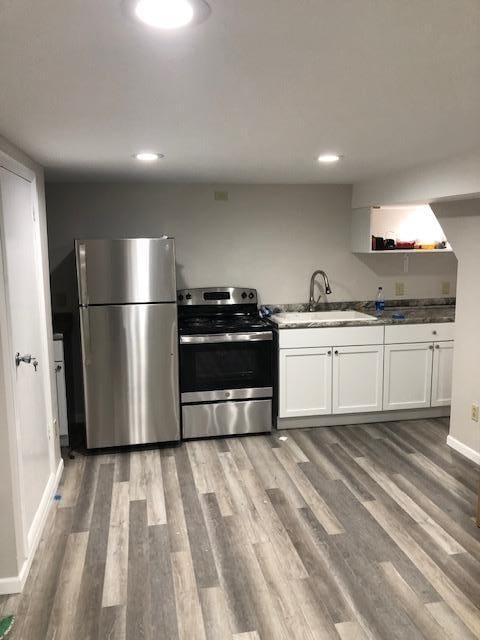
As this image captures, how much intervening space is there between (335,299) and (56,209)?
98.8 inches

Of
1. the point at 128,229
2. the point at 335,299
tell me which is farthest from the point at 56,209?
the point at 335,299

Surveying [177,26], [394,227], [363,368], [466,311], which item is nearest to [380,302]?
[394,227]

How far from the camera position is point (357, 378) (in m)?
4.18

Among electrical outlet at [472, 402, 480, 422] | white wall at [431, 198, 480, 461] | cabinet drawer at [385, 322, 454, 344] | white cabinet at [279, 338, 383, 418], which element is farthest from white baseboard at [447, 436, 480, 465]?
cabinet drawer at [385, 322, 454, 344]

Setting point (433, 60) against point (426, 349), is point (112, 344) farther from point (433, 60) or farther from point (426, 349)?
point (433, 60)

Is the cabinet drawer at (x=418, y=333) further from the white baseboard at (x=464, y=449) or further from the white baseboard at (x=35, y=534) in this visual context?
the white baseboard at (x=35, y=534)

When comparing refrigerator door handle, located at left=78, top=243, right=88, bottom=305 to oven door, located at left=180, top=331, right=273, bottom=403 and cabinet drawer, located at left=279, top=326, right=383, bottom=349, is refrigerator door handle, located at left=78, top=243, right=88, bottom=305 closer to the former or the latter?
oven door, located at left=180, top=331, right=273, bottom=403

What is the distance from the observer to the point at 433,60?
1354 millimetres

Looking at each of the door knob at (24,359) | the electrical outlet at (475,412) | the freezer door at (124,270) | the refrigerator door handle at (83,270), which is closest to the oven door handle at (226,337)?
the freezer door at (124,270)

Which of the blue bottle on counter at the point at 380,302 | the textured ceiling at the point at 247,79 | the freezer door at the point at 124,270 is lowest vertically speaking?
the blue bottle on counter at the point at 380,302

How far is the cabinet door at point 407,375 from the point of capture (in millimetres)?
4195

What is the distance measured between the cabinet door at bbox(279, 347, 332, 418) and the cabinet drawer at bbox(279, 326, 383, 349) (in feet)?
0.17

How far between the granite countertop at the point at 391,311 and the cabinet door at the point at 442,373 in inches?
9.5

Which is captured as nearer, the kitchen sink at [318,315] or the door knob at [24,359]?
the door knob at [24,359]
